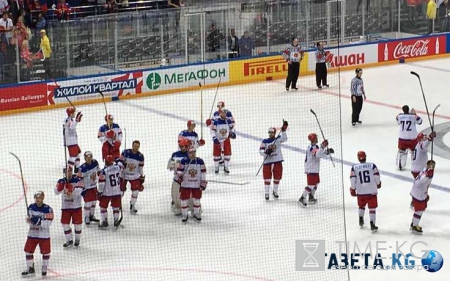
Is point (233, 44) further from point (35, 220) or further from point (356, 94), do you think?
point (35, 220)

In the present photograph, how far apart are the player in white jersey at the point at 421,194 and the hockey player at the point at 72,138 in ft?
22.1

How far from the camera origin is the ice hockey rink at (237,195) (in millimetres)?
14953

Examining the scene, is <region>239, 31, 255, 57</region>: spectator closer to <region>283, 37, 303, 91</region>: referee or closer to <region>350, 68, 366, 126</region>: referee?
<region>283, 37, 303, 91</region>: referee

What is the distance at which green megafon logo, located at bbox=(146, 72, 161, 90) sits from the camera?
2667 centimetres

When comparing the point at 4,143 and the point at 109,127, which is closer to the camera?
the point at 109,127

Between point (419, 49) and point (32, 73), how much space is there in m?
12.1

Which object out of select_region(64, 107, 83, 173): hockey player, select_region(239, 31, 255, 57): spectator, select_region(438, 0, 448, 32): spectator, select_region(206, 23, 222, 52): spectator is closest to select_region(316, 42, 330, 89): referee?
select_region(239, 31, 255, 57): spectator

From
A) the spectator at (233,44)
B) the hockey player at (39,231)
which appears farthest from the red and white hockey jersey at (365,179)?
the spectator at (233,44)

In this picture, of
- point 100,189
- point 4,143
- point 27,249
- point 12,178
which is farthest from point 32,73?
point 27,249

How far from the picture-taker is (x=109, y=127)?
18344mm

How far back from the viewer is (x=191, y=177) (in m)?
16.5

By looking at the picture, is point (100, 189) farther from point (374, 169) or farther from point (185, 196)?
point (374, 169)

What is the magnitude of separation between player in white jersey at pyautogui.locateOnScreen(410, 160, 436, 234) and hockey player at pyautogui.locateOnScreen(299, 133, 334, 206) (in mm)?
1746

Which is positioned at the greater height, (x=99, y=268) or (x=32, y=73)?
(x=32, y=73)
